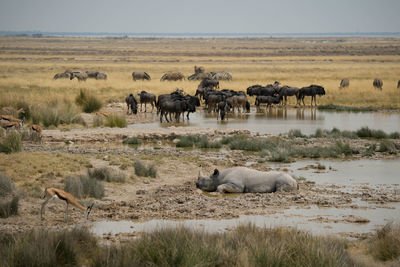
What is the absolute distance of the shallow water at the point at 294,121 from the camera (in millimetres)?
25359

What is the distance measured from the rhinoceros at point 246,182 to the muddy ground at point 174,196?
195 millimetres

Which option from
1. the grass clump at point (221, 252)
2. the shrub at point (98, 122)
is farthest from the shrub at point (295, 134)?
the grass clump at point (221, 252)

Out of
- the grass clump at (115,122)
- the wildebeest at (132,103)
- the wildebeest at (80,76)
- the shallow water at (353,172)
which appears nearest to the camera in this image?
the shallow water at (353,172)

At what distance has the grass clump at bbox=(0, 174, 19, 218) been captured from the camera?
10164mm

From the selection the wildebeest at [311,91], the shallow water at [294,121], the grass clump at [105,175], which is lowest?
the shallow water at [294,121]

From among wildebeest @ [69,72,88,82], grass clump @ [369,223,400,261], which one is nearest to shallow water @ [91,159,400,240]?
grass clump @ [369,223,400,261]

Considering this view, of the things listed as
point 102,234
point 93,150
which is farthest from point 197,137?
point 102,234

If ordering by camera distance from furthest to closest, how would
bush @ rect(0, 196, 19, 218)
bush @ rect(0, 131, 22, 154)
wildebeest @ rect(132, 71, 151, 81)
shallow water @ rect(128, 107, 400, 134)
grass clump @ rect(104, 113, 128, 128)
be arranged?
wildebeest @ rect(132, 71, 151, 81), shallow water @ rect(128, 107, 400, 134), grass clump @ rect(104, 113, 128, 128), bush @ rect(0, 131, 22, 154), bush @ rect(0, 196, 19, 218)

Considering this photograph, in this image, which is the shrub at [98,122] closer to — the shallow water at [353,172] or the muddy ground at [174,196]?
the muddy ground at [174,196]

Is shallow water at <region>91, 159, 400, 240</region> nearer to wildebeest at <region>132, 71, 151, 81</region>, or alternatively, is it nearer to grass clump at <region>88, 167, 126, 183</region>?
grass clump at <region>88, 167, 126, 183</region>

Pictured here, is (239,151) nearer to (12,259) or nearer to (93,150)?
(93,150)

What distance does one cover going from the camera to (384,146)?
62.1 feet

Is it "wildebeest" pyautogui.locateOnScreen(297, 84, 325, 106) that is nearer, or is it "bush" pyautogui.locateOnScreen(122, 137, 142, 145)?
"bush" pyautogui.locateOnScreen(122, 137, 142, 145)

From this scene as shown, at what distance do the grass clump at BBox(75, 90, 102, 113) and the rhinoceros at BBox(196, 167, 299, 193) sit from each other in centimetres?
1678
